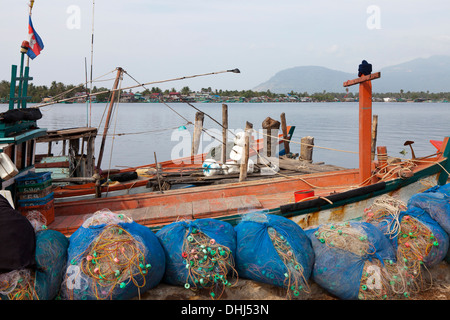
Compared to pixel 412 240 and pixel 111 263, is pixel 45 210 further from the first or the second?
pixel 412 240

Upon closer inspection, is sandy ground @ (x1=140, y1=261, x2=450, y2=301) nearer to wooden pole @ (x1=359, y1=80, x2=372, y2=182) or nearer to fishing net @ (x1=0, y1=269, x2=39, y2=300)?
fishing net @ (x1=0, y1=269, x2=39, y2=300)

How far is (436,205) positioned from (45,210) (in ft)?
20.0

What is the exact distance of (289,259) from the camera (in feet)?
16.1

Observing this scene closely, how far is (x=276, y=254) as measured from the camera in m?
4.95

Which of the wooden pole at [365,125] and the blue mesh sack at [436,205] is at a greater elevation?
the wooden pole at [365,125]

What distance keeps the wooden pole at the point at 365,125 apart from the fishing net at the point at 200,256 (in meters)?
4.16

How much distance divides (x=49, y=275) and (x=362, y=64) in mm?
6789

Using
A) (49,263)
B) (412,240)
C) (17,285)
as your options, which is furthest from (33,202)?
(412,240)

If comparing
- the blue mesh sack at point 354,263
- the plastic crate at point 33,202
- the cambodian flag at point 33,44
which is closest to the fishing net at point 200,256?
the blue mesh sack at point 354,263

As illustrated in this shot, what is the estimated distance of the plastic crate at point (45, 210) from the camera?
639 cm

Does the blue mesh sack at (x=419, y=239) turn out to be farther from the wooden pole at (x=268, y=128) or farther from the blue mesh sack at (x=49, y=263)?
the wooden pole at (x=268, y=128)

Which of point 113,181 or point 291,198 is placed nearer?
point 291,198

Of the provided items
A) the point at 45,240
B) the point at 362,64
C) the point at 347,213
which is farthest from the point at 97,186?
the point at 362,64

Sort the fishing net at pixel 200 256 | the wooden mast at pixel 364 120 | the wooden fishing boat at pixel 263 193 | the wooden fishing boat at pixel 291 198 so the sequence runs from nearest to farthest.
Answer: the fishing net at pixel 200 256, the wooden fishing boat at pixel 263 193, the wooden fishing boat at pixel 291 198, the wooden mast at pixel 364 120
